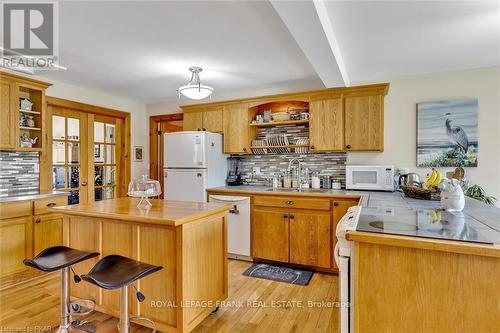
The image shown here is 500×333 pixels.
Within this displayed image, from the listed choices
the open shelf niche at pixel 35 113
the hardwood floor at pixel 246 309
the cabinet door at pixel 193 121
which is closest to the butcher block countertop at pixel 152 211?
the hardwood floor at pixel 246 309

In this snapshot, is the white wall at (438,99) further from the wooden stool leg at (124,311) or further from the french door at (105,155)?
the french door at (105,155)

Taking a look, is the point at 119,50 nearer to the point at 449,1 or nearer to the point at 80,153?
the point at 80,153

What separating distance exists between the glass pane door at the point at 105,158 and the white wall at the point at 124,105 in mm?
268

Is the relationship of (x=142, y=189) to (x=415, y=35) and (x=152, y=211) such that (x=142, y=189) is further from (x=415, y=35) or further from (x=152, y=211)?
(x=415, y=35)

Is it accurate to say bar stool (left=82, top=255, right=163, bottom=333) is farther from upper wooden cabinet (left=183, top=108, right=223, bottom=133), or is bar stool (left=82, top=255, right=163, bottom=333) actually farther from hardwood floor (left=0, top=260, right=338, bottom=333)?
upper wooden cabinet (left=183, top=108, right=223, bottom=133)

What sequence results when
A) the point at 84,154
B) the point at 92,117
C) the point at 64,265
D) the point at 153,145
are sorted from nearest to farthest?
the point at 64,265
the point at 84,154
the point at 92,117
the point at 153,145

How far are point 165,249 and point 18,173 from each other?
2638 millimetres

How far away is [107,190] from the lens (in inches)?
167

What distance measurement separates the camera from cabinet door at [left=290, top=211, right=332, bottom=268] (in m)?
2.98

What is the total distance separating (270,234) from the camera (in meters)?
3.25

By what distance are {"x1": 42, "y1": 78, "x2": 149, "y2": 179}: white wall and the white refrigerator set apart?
3.84 ft

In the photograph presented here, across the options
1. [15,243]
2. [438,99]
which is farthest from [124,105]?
Answer: [438,99]

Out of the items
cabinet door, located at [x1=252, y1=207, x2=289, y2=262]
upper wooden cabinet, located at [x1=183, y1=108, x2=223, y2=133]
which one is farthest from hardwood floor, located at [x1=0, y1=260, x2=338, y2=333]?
upper wooden cabinet, located at [x1=183, y1=108, x2=223, y2=133]

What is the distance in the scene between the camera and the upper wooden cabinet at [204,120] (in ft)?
13.1
